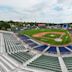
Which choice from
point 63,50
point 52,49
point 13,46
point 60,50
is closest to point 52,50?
point 52,49

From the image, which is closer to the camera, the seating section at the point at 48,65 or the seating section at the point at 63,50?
the seating section at the point at 48,65

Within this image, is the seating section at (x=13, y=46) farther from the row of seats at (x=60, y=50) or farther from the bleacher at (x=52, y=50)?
the row of seats at (x=60, y=50)

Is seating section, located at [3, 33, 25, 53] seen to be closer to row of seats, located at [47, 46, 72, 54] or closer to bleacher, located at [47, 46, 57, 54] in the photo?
bleacher, located at [47, 46, 57, 54]

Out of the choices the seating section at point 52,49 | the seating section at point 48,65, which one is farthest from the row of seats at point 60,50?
the seating section at point 48,65

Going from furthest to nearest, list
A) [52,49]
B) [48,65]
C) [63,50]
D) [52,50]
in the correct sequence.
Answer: [52,49] < [63,50] < [52,50] < [48,65]

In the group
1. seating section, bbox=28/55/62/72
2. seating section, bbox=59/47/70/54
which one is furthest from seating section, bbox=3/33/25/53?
seating section, bbox=59/47/70/54

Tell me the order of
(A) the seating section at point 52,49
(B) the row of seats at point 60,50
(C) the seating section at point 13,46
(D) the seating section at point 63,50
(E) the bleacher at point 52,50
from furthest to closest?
(A) the seating section at point 52,49, (E) the bleacher at point 52,50, (B) the row of seats at point 60,50, (D) the seating section at point 63,50, (C) the seating section at point 13,46

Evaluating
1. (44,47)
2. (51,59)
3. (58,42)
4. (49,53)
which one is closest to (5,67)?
(51,59)

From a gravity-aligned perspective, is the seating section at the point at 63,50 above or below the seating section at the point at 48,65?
above

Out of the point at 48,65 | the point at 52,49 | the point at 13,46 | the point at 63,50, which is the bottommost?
the point at 48,65

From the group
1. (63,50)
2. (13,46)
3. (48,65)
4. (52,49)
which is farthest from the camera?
(13,46)

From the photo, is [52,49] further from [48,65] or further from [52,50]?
[48,65]
